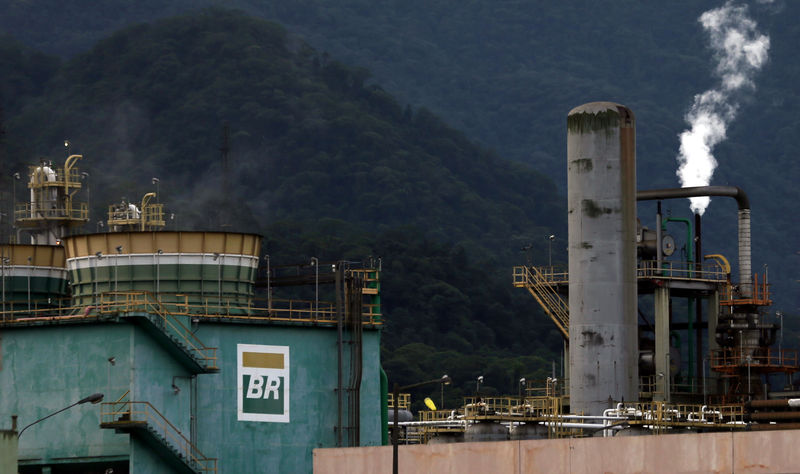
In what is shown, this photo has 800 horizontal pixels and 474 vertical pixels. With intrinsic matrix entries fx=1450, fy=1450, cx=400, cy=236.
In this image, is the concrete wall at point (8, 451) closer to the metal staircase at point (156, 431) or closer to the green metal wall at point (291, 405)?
the metal staircase at point (156, 431)

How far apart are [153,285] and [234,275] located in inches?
169

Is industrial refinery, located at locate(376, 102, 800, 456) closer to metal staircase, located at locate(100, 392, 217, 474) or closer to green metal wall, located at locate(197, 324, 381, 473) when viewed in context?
green metal wall, located at locate(197, 324, 381, 473)

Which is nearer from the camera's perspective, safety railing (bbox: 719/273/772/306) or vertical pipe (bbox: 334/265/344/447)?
vertical pipe (bbox: 334/265/344/447)

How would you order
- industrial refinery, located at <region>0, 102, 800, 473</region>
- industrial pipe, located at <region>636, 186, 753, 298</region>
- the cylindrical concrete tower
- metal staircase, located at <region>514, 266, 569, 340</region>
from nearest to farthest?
industrial refinery, located at <region>0, 102, 800, 473</region>
the cylindrical concrete tower
metal staircase, located at <region>514, 266, 569, 340</region>
industrial pipe, located at <region>636, 186, 753, 298</region>

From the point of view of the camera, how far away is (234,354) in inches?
2724

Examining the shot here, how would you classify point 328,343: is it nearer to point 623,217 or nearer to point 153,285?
point 153,285

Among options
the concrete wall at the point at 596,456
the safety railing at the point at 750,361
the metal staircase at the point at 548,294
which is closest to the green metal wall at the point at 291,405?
the concrete wall at the point at 596,456

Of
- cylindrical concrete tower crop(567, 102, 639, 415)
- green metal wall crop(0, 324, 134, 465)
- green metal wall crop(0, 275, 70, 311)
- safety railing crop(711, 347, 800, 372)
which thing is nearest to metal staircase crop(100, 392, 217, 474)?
green metal wall crop(0, 324, 134, 465)

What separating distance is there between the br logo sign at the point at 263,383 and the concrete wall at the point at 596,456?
8.02 m

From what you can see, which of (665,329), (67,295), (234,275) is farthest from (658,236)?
(67,295)

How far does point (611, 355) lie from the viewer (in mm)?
83312

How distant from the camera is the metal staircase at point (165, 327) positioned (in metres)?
65.6

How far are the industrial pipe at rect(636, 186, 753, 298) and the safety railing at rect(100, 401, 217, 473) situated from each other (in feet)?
131

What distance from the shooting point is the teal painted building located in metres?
65.7
